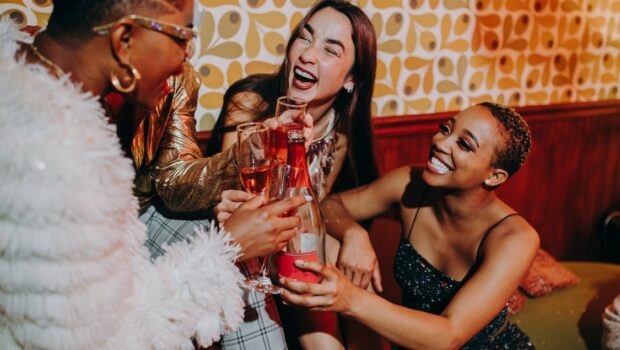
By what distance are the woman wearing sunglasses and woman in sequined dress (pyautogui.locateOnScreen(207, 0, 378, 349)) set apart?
0.75 m

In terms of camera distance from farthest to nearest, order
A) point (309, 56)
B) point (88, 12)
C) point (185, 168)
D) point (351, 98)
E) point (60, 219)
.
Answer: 1. point (351, 98)
2. point (309, 56)
3. point (185, 168)
4. point (88, 12)
5. point (60, 219)

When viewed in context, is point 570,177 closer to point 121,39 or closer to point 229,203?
point 229,203

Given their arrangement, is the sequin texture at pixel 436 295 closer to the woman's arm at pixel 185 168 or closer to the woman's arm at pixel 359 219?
the woman's arm at pixel 359 219

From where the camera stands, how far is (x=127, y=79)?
1114 mm

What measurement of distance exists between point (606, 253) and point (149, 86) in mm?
3132

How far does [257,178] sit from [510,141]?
34.0 inches

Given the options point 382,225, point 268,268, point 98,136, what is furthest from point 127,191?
point 382,225

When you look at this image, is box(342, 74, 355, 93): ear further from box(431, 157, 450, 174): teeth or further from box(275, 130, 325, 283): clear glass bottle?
box(275, 130, 325, 283): clear glass bottle

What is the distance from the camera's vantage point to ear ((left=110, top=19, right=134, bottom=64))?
104 cm

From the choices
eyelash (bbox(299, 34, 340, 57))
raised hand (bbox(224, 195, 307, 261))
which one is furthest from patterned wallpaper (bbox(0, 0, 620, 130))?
raised hand (bbox(224, 195, 307, 261))

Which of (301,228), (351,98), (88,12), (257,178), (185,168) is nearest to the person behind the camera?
(88,12)

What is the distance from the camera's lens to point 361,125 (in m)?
2.32

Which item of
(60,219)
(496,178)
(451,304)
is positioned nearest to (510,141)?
(496,178)

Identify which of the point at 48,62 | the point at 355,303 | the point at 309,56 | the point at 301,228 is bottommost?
the point at 355,303
